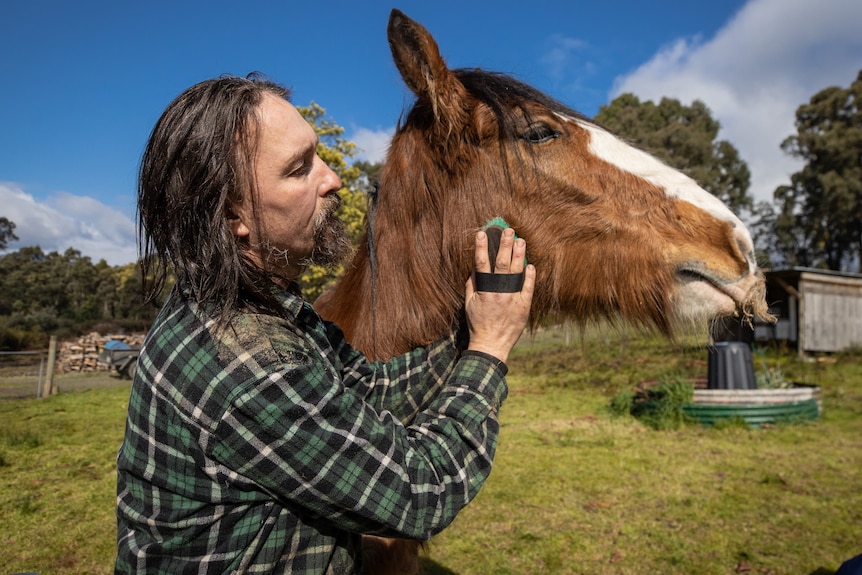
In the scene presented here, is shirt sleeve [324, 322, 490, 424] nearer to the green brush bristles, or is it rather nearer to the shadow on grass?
the green brush bristles

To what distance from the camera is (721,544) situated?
467cm

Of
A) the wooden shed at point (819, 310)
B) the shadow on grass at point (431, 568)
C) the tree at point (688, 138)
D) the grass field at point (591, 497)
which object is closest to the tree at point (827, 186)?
the tree at point (688, 138)

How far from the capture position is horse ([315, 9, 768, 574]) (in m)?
1.78

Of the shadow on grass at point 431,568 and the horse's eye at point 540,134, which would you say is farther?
the shadow on grass at point 431,568

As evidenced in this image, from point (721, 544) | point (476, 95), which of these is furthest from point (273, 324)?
point (721, 544)

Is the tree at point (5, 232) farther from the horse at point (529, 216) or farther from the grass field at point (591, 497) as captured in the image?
the horse at point (529, 216)

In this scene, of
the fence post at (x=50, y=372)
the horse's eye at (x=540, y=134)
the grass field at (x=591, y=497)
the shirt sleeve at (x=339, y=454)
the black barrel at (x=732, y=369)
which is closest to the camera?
the shirt sleeve at (x=339, y=454)

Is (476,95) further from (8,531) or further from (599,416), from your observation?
(599,416)

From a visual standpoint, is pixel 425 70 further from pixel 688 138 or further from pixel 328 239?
pixel 688 138

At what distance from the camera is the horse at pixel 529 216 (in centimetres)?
178

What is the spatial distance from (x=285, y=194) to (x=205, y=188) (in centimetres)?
20

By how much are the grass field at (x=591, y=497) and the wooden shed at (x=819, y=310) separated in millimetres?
9934

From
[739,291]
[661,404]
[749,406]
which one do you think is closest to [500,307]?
[739,291]

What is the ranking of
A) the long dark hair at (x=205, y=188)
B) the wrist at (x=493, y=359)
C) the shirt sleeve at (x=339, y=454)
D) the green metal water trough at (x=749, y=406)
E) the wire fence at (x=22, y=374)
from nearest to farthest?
1. the shirt sleeve at (x=339, y=454)
2. the long dark hair at (x=205, y=188)
3. the wrist at (x=493, y=359)
4. the wire fence at (x=22, y=374)
5. the green metal water trough at (x=749, y=406)
